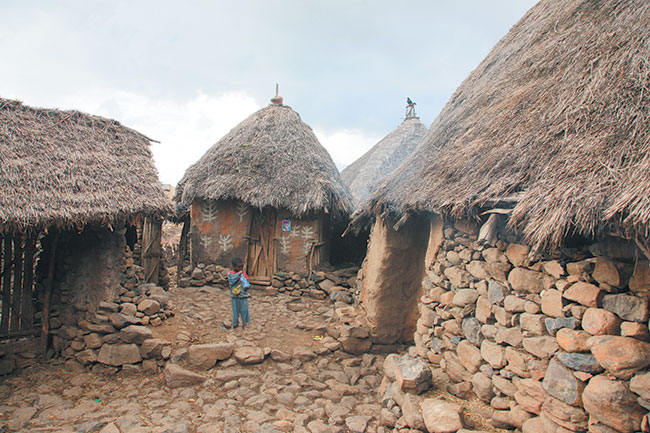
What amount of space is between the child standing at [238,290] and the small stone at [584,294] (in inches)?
173

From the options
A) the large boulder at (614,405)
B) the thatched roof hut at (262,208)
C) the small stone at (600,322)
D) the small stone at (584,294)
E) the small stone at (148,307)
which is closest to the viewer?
the large boulder at (614,405)

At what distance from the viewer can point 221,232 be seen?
29.5ft

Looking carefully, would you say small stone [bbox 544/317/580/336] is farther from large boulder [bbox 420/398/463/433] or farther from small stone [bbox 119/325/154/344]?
small stone [bbox 119/325/154/344]

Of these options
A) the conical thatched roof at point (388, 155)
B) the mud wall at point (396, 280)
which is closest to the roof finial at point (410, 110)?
the conical thatched roof at point (388, 155)

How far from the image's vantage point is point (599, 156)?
99.0 inches

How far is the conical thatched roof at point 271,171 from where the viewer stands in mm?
8516

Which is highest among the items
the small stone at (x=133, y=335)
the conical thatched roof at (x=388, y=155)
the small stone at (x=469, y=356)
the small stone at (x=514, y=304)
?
the conical thatched roof at (x=388, y=155)

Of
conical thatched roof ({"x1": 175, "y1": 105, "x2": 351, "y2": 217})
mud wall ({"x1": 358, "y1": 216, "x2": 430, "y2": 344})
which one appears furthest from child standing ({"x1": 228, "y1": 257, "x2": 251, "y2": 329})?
conical thatched roof ({"x1": 175, "y1": 105, "x2": 351, "y2": 217})

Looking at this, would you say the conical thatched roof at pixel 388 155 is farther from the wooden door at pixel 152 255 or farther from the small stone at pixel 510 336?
the small stone at pixel 510 336

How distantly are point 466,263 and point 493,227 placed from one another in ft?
2.48

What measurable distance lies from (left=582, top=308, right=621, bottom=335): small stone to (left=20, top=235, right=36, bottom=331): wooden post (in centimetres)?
628

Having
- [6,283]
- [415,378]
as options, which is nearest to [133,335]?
[6,283]

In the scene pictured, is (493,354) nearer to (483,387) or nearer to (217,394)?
(483,387)

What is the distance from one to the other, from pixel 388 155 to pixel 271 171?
5353 mm
